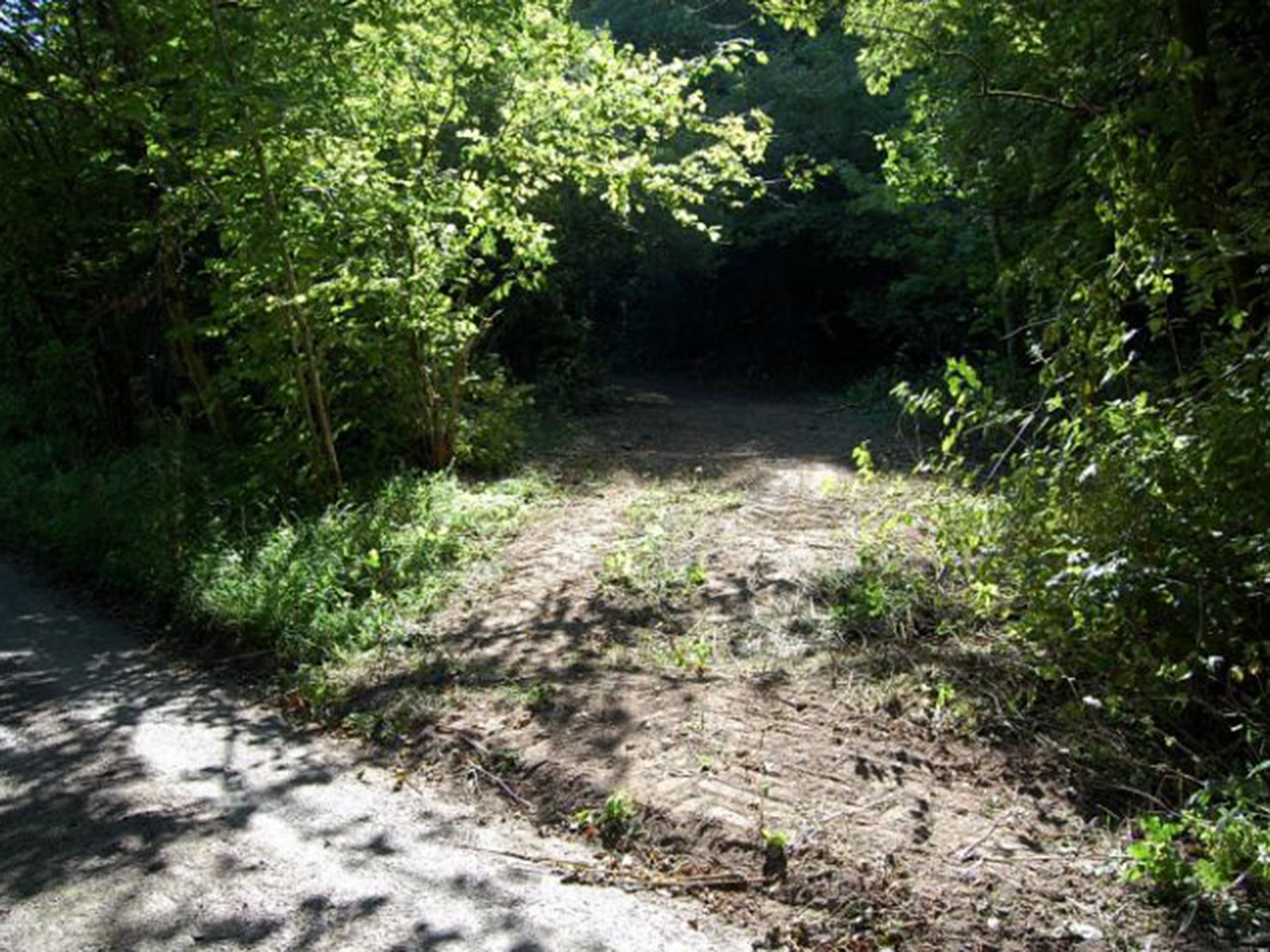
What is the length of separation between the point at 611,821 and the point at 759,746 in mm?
745

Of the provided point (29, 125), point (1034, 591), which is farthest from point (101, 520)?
point (1034, 591)

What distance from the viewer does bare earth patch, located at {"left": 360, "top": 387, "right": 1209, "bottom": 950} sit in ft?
12.1

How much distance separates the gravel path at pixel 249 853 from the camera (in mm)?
3719

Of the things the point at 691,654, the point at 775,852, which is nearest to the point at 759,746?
the point at 775,852

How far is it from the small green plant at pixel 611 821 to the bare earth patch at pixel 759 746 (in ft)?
0.27

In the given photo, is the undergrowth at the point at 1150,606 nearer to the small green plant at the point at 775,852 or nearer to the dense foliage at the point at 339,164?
the small green plant at the point at 775,852

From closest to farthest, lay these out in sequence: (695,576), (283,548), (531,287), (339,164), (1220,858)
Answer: (1220,858) → (695,576) → (339,164) → (283,548) → (531,287)

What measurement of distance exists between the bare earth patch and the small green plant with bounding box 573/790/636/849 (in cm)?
8

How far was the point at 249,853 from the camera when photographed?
4324mm

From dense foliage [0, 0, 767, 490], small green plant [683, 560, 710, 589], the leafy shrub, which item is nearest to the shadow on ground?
the leafy shrub

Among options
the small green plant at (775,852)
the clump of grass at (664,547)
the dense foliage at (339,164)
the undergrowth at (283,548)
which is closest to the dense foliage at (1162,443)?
the small green plant at (775,852)

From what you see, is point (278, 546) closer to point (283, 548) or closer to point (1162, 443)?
point (283, 548)

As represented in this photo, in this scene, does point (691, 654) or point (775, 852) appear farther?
point (691, 654)

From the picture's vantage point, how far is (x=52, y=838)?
14.9ft
